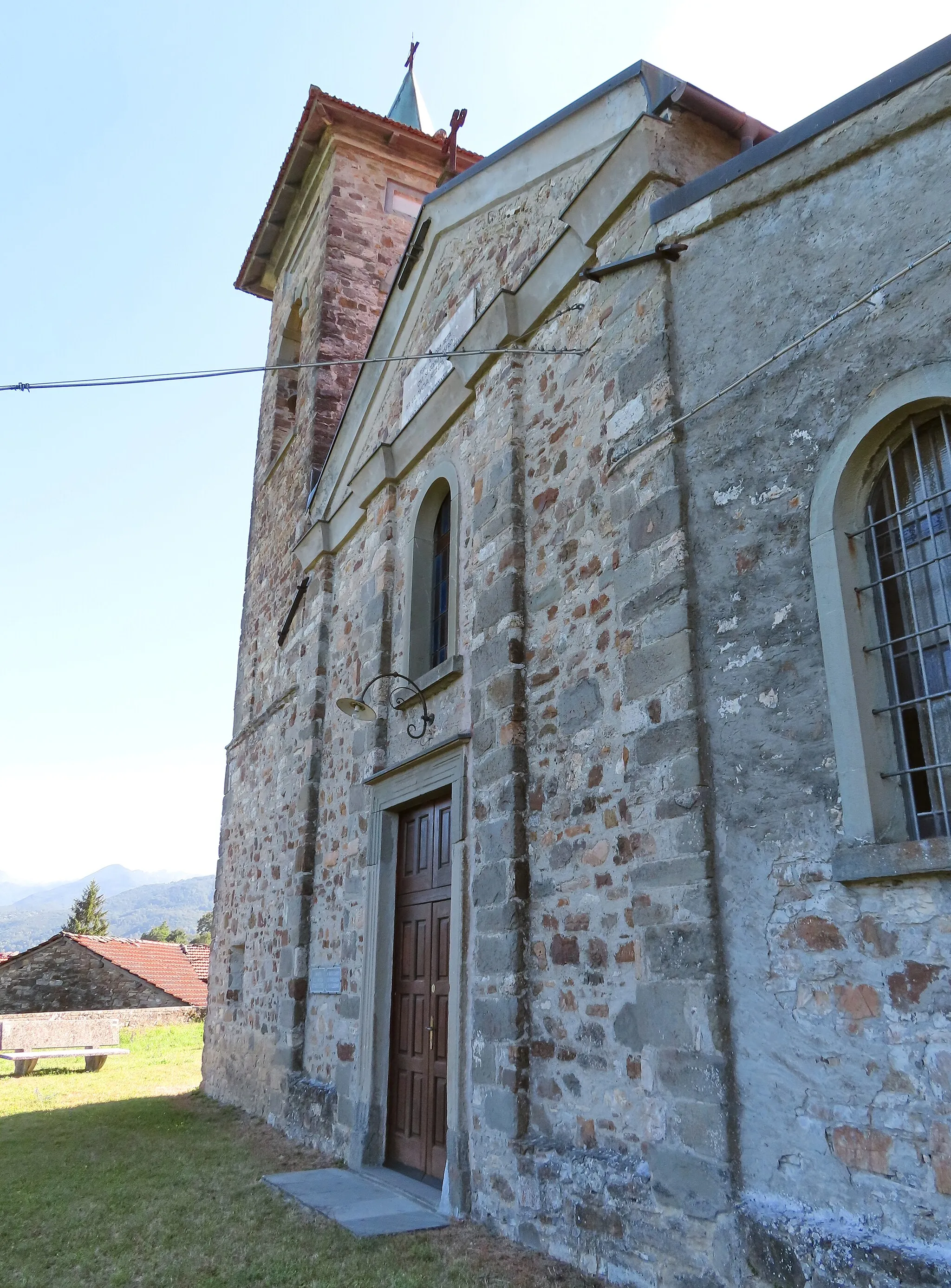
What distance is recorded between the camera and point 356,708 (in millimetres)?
6852

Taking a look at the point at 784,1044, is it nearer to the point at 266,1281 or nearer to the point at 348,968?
the point at 266,1281

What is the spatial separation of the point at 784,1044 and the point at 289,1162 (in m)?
4.72

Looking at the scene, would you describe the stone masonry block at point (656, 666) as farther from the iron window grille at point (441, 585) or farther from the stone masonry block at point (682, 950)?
the iron window grille at point (441, 585)

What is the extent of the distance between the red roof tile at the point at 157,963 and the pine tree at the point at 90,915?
31.2 meters

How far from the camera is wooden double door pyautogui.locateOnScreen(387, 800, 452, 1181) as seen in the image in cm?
593

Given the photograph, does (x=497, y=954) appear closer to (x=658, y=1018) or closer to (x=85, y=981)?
(x=658, y=1018)

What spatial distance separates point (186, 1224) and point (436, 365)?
6083mm

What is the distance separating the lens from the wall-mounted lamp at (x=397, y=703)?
21.8 feet

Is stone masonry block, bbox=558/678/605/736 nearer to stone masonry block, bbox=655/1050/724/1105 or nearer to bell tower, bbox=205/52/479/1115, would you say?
stone masonry block, bbox=655/1050/724/1105

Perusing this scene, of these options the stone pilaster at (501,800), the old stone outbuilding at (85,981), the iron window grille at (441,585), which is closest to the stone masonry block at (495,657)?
the stone pilaster at (501,800)

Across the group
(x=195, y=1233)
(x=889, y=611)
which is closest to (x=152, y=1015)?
(x=195, y=1233)

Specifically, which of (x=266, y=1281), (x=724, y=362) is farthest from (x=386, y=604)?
(x=266, y=1281)

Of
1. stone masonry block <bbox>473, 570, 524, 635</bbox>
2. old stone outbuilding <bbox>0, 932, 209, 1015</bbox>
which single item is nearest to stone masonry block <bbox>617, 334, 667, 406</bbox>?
stone masonry block <bbox>473, 570, 524, 635</bbox>

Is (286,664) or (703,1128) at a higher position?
(286,664)
